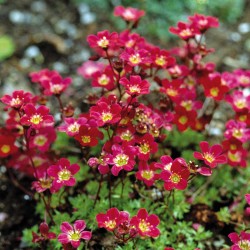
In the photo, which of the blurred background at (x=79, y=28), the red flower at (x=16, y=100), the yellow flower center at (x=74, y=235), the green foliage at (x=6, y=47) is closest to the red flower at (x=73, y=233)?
the yellow flower center at (x=74, y=235)

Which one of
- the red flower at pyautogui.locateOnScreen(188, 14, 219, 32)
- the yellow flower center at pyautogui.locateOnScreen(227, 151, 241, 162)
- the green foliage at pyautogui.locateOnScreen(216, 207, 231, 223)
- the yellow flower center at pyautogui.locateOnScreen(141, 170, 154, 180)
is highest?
the red flower at pyautogui.locateOnScreen(188, 14, 219, 32)

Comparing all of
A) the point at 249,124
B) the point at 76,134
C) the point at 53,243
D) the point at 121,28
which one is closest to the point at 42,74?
the point at 76,134

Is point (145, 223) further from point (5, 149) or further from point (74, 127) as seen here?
point (5, 149)

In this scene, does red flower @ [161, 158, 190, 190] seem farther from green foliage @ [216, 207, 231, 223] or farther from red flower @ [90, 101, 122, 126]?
green foliage @ [216, 207, 231, 223]

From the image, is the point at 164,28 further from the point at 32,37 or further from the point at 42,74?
the point at 42,74

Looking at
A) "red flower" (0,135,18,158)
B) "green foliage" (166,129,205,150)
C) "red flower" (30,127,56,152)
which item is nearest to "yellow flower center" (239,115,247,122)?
"green foliage" (166,129,205,150)

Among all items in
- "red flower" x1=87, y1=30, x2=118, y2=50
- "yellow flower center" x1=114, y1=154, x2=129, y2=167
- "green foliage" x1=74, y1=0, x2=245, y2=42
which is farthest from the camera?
"green foliage" x1=74, y1=0, x2=245, y2=42

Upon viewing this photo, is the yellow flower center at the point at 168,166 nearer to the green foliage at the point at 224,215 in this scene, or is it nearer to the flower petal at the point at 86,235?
the flower petal at the point at 86,235
